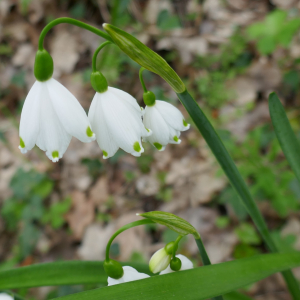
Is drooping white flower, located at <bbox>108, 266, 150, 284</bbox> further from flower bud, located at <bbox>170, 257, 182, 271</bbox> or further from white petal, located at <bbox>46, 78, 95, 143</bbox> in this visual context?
white petal, located at <bbox>46, 78, 95, 143</bbox>

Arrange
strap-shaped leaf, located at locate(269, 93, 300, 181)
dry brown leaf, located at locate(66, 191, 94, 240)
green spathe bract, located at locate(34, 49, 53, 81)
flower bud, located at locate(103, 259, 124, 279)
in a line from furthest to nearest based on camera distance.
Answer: dry brown leaf, located at locate(66, 191, 94, 240)
strap-shaped leaf, located at locate(269, 93, 300, 181)
flower bud, located at locate(103, 259, 124, 279)
green spathe bract, located at locate(34, 49, 53, 81)

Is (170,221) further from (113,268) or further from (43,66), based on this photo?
(43,66)

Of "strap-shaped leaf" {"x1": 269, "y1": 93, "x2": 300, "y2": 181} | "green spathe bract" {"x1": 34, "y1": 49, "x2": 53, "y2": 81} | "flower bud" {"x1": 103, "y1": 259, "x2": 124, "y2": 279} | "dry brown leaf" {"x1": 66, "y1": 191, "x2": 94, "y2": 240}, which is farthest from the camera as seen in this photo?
"dry brown leaf" {"x1": 66, "y1": 191, "x2": 94, "y2": 240}

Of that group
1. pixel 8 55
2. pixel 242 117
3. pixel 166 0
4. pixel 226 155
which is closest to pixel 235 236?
pixel 242 117

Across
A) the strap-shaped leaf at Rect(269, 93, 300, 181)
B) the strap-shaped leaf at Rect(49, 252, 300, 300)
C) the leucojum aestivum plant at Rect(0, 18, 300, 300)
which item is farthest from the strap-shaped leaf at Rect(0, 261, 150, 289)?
the strap-shaped leaf at Rect(269, 93, 300, 181)

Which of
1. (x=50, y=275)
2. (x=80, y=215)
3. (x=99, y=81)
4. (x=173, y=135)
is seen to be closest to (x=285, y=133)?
(x=173, y=135)

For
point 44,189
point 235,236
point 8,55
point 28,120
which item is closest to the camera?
point 28,120

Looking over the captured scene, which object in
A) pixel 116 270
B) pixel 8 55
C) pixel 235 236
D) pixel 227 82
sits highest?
pixel 8 55

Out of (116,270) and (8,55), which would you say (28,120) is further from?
(8,55)
